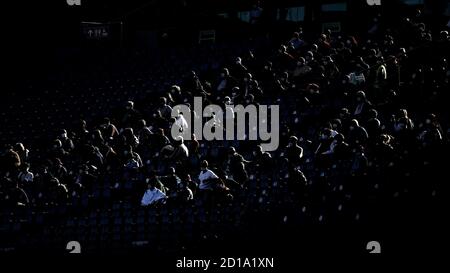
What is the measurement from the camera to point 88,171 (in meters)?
25.1

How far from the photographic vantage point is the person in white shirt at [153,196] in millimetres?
22781

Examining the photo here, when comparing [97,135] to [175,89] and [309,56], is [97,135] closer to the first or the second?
[175,89]

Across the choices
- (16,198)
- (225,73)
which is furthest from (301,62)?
(16,198)

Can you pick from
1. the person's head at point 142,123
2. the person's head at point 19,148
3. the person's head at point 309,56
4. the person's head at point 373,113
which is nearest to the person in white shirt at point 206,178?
the person's head at point 373,113

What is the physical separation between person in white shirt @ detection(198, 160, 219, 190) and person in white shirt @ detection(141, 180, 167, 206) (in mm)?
1014

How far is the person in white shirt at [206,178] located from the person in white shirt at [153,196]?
1.01m

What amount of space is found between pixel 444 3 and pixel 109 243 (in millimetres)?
15259

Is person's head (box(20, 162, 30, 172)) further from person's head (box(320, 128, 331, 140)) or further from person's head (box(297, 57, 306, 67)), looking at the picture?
person's head (box(320, 128, 331, 140))

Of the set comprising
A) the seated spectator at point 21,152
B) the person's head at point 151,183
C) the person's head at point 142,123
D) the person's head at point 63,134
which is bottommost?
the person's head at point 151,183

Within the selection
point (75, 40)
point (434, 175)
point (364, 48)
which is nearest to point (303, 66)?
point (364, 48)

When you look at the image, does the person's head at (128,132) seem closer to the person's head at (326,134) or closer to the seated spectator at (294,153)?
the seated spectator at (294,153)

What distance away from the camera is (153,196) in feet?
75.0

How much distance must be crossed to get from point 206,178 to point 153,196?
143 centimetres

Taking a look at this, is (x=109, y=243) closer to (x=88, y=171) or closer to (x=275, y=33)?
(x=88, y=171)
